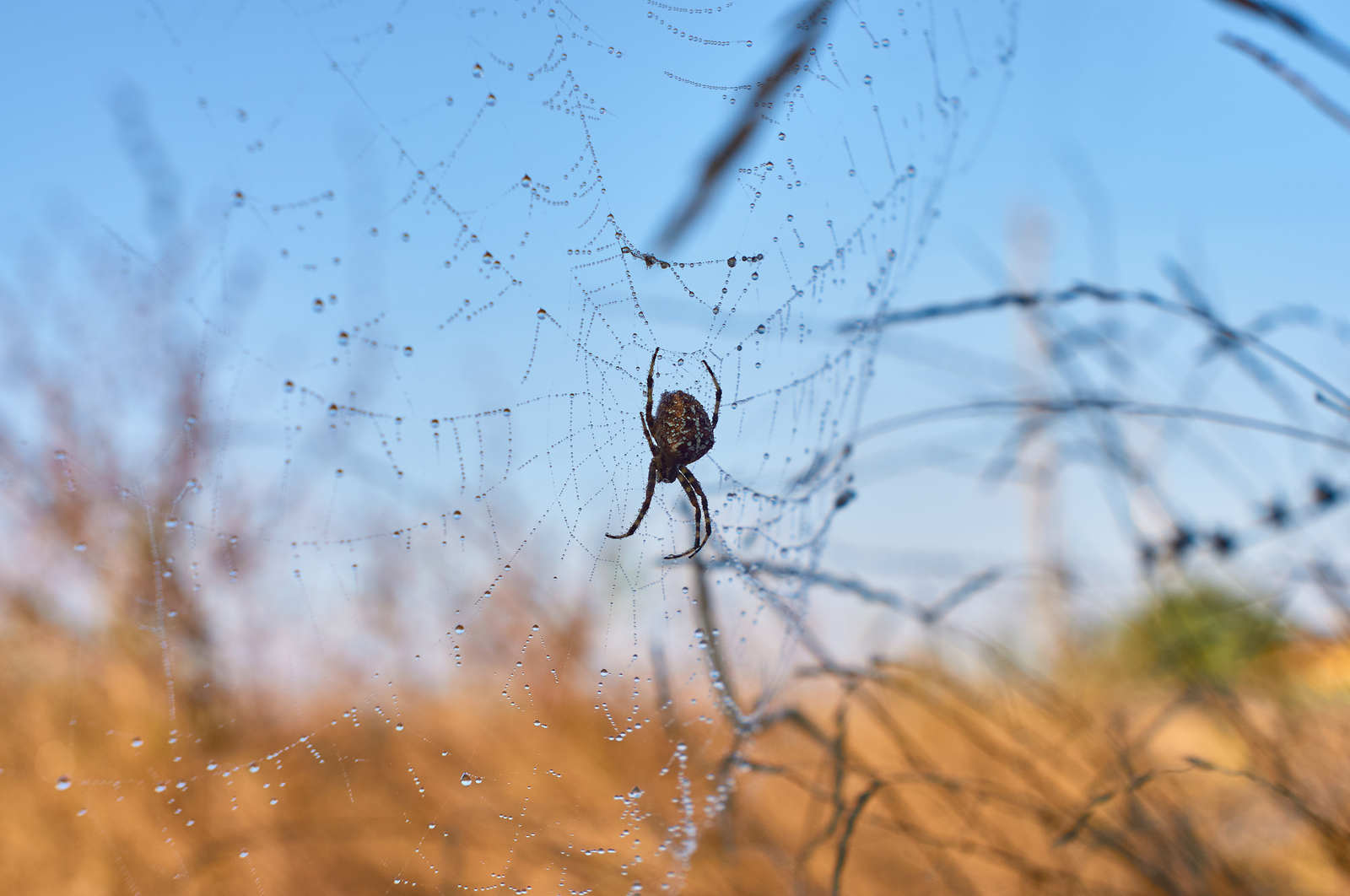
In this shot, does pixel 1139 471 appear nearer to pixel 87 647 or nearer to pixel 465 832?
pixel 465 832

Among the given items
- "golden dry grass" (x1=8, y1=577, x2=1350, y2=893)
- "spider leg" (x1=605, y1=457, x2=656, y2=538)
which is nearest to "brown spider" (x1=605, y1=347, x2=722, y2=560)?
"spider leg" (x1=605, y1=457, x2=656, y2=538)

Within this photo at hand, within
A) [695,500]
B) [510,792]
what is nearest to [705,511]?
[695,500]

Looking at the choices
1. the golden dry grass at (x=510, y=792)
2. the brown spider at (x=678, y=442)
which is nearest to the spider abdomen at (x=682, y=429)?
the brown spider at (x=678, y=442)

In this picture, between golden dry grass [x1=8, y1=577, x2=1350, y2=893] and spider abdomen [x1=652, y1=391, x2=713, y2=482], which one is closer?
spider abdomen [x1=652, y1=391, x2=713, y2=482]

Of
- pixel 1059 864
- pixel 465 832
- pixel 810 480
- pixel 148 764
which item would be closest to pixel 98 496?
pixel 148 764

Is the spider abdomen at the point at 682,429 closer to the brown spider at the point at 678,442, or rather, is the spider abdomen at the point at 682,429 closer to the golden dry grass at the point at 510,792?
the brown spider at the point at 678,442

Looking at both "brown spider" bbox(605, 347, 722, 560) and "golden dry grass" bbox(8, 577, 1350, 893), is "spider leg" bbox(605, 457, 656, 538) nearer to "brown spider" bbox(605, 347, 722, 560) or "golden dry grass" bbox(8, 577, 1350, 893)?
"brown spider" bbox(605, 347, 722, 560)

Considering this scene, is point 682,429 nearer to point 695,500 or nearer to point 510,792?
point 695,500

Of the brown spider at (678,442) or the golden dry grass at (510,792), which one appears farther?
the golden dry grass at (510,792)
